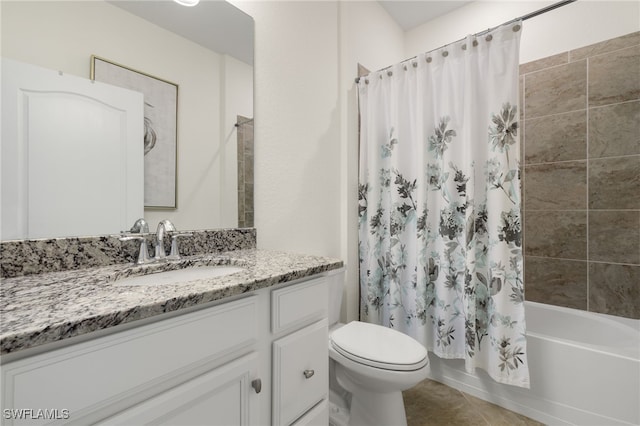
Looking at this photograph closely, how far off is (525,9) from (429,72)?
1042 millimetres

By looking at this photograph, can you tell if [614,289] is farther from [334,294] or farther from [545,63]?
[334,294]

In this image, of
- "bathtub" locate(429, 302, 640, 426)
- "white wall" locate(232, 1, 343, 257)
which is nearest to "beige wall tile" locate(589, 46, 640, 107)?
"bathtub" locate(429, 302, 640, 426)

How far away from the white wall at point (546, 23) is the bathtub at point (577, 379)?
5.87 ft

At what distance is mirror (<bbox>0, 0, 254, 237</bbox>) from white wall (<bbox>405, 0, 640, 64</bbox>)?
70.5 inches

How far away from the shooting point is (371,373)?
120 centimetres

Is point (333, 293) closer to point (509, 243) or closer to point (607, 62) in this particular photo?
point (509, 243)

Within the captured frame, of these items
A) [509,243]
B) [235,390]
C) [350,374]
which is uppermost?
[509,243]

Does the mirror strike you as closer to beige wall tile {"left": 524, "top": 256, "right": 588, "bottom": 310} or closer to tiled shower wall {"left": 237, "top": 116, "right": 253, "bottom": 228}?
tiled shower wall {"left": 237, "top": 116, "right": 253, "bottom": 228}

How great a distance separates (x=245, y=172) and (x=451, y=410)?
64.9 inches

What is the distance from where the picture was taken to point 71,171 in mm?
905

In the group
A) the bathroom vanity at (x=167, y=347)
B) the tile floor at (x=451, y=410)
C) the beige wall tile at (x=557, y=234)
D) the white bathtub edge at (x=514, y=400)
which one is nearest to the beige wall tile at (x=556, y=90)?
the beige wall tile at (x=557, y=234)

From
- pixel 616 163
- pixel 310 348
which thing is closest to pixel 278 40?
pixel 310 348

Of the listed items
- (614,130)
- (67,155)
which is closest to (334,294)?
(67,155)

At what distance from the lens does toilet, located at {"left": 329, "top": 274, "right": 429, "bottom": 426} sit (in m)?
1.18
